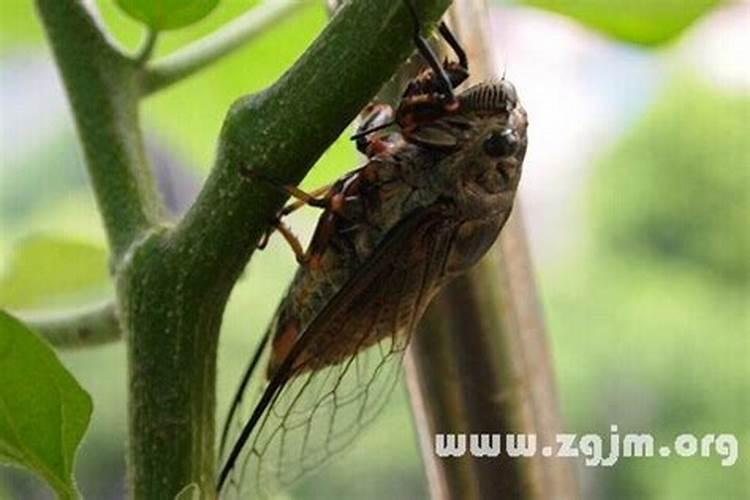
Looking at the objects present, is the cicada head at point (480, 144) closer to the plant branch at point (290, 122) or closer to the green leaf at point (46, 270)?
the plant branch at point (290, 122)

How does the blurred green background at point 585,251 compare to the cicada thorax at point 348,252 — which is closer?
the cicada thorax at point 348,252

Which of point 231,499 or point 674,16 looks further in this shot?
point 674,16

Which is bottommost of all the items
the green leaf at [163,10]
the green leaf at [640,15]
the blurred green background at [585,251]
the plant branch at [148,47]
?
the blurred green background at [585,251]

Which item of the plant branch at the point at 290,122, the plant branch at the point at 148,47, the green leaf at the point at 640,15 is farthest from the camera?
the green leaf at the point at 640,15

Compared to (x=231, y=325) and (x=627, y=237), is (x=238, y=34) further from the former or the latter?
(x=627, y=237)

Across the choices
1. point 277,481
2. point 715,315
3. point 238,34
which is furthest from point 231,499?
point 715,315

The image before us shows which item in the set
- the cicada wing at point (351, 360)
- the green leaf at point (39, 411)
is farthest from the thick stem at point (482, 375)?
the green leaf at point (39, 411)
